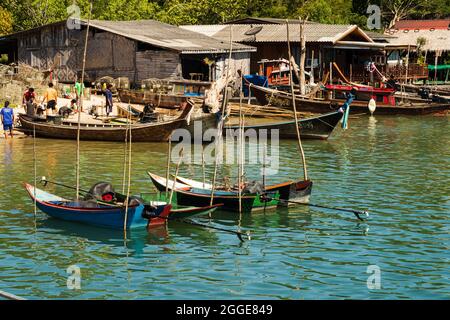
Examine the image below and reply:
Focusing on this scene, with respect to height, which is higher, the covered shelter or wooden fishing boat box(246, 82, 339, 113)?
the covered shelter

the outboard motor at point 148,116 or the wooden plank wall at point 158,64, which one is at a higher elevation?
the wooden plank wall at point 158,64

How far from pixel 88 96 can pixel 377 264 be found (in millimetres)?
25829

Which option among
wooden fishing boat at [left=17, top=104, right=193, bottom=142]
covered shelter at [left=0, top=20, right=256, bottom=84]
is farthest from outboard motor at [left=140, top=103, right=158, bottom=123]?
covered shelter at [left=0, top=20, right=256, bottom=84]

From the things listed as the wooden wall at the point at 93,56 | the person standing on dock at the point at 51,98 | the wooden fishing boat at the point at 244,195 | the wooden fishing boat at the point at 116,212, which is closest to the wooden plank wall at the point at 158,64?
the wooden wall at the point at 93,56

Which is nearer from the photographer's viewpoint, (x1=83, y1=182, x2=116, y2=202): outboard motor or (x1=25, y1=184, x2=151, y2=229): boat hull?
(x1=25, y1=184, x2=151, y2=229): boat hull

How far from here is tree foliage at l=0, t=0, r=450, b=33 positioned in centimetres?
5444

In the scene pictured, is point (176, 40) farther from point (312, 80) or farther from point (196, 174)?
point (196, 174)

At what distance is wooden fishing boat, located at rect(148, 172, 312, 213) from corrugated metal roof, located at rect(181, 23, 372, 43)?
92.5 ft

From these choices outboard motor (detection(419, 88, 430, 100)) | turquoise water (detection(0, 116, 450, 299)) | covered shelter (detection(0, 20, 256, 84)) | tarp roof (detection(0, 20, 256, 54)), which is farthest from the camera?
outboard motor (detection(419, 88, 430, 100))

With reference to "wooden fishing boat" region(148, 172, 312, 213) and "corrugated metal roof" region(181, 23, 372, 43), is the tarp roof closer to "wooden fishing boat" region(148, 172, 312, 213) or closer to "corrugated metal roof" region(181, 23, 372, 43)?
"corrugated metal roof" region(181, 23, 372, 43)

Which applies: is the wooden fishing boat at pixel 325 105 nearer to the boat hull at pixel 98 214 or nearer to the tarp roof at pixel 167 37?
the tarp roof at pixel 167 37

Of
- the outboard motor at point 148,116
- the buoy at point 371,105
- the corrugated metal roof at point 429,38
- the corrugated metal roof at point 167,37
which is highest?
the corrugated metal roof at point 429,38

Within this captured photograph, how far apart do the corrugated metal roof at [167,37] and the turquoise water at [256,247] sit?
1611cm

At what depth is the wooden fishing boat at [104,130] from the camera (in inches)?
1276
